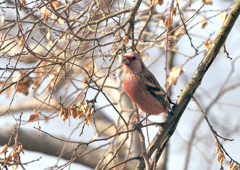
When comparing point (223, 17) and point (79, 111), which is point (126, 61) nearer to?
point (79, 111)

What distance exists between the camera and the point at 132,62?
15.2ft

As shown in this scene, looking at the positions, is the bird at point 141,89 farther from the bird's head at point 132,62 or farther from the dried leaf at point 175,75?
the dried leaf at point 175,75

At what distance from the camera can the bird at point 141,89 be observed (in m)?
4.62

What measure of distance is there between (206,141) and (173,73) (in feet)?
10.1

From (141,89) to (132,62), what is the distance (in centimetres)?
33

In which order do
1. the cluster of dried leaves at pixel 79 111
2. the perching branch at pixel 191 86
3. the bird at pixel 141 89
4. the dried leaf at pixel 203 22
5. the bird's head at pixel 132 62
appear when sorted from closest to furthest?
the cluster of dried leaves at pixel 79 111 → the perching branch at pixel 191 86 → the bird's head at pixel 132 62 → the bird at pixel 141 89 → the dried leaf at pixel 203 22

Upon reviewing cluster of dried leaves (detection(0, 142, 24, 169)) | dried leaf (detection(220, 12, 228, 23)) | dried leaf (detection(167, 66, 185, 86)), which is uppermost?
dried leaf (detection(220, 12, 228, 23))

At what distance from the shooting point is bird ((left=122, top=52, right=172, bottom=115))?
182 inches

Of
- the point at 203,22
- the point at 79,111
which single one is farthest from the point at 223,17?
the point at 79,111

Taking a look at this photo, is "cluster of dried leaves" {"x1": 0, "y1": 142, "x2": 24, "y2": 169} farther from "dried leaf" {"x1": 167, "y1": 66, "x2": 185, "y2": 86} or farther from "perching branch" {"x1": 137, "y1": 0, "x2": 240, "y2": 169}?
"dried leaf" {"x1": 167, "y1": 66, "x2": 185, "y2": 86}

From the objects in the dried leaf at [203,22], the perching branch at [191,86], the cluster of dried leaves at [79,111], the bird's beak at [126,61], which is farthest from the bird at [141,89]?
the dried leaf at [203,22]

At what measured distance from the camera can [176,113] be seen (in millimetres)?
4027

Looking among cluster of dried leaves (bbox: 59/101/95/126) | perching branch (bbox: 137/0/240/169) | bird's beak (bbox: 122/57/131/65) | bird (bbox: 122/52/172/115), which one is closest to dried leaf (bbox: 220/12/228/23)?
perching branch (bbox: 137/0/240/169)

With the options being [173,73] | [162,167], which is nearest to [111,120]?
[162,167]
